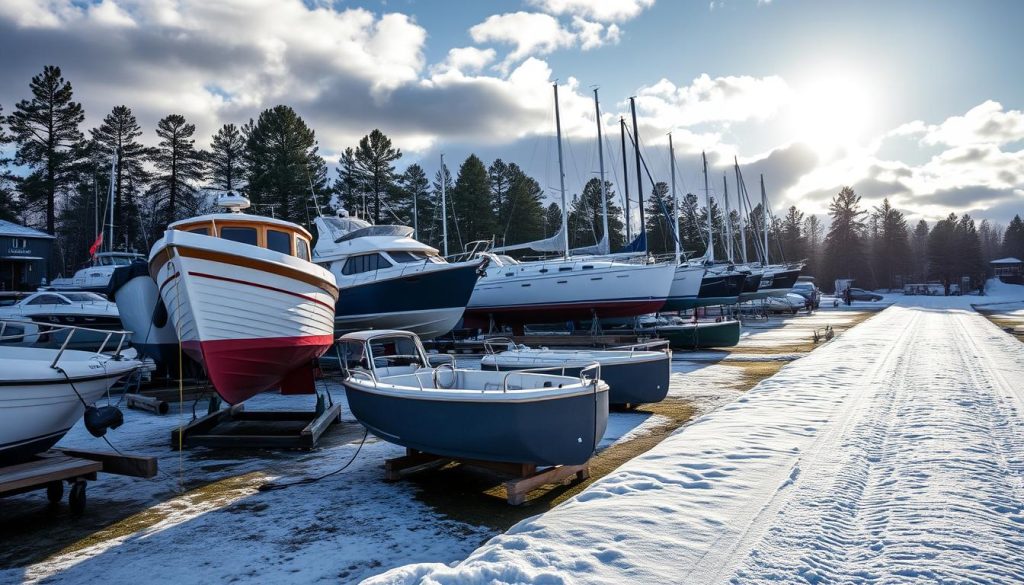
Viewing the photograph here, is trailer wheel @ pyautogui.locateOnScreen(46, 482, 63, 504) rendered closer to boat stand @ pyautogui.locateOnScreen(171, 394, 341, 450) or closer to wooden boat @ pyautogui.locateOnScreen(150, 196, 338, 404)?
boat stand @ pyautogui.locateOnScreen(171, 394, 341, 450)

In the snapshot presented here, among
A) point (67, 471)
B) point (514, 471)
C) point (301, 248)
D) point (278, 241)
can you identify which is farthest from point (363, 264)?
point (514, 471)

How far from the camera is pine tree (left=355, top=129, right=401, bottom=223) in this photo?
154ft

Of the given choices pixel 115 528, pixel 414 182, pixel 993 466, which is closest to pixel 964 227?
pixel 414 182

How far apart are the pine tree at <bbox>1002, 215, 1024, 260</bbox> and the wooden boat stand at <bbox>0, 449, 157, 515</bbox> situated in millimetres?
133951

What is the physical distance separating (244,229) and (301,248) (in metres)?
1.18

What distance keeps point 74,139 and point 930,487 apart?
164 feet

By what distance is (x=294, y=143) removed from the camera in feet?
136

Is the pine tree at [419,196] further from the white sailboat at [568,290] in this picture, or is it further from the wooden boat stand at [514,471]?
the wooden boat stand at [514,471]

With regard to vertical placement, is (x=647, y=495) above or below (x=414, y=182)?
below

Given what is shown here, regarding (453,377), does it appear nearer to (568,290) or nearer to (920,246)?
(568,290)

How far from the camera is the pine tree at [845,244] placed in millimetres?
84812

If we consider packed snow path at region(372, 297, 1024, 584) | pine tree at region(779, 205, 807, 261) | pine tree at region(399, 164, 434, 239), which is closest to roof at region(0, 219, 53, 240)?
pine tree at region(399, 164, 434, 239)

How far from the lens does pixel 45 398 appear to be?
5578 mm

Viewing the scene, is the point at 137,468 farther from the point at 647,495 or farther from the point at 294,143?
the point at 294,143
